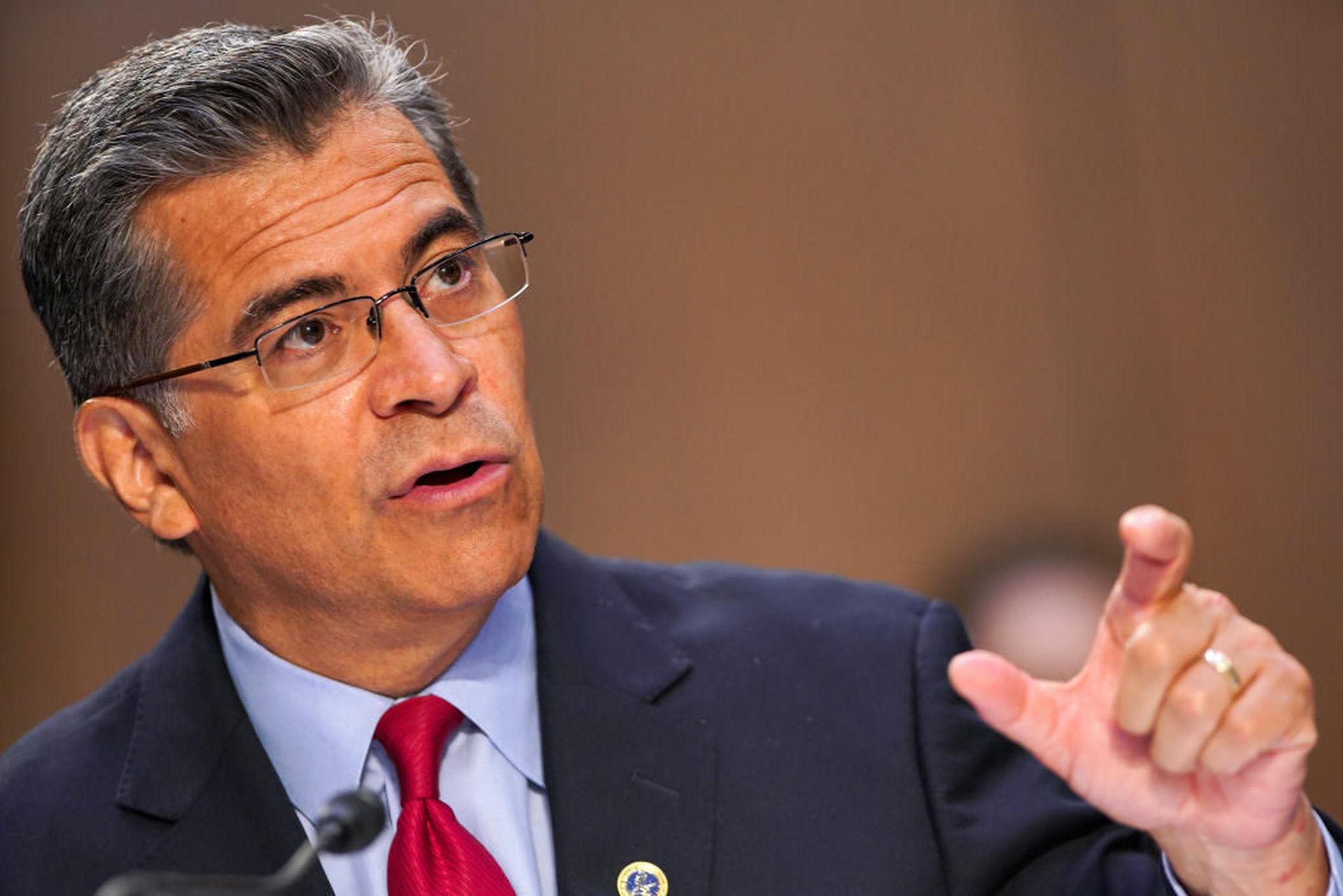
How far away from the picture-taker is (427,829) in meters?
1.71

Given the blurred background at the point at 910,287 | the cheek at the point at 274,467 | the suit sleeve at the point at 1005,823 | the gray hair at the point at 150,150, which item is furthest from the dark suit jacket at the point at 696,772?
the blurred background at the point at 910,287

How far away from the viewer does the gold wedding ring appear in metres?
1.24

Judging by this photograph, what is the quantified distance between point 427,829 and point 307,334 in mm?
574

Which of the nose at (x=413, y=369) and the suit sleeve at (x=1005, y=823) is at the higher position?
the nose at (x=413, y=369)

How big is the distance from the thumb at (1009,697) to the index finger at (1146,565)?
0.09 metres

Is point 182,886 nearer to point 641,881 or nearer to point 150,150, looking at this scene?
point 641,881

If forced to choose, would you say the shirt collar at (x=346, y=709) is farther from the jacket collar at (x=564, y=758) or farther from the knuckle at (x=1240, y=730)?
the knuckle at (x=1240, y=730)

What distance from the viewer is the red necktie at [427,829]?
167cm

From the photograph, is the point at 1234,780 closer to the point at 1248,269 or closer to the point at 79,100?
the point at 79,100

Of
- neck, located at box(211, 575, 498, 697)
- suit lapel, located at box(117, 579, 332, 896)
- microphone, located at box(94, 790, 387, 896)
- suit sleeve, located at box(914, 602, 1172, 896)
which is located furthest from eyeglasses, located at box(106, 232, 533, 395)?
suit sleeve, located at box(914, 602, 1172, 896)

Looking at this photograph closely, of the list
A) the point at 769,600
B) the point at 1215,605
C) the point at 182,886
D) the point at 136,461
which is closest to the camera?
the point at 182,886

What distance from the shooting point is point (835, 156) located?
3346mm

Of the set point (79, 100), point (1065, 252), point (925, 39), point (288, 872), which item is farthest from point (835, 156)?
point (288, 872)

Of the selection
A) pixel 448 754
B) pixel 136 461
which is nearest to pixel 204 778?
pixel 448 754
